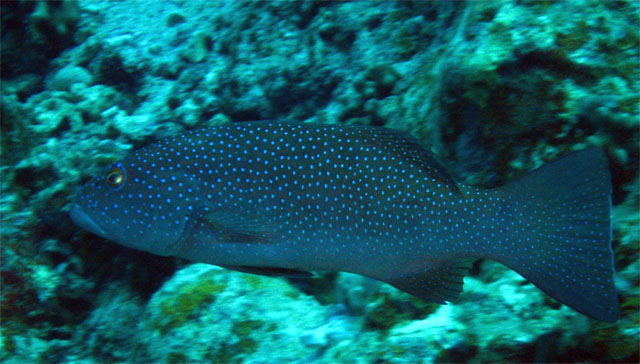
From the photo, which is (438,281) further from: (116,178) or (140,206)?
(116,178)

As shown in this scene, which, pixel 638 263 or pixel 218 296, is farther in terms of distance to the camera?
pixel 218 296

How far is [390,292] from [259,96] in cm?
284

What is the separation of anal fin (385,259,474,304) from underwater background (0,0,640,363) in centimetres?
39

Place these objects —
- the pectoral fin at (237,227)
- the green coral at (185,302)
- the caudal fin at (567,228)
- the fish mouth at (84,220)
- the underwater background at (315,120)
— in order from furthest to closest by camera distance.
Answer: the green coral at (185,302), the underwater background at (315,120), the fish mouth at (84,220), the pectoral fin at (237,227), the caudal fin at (567,228)

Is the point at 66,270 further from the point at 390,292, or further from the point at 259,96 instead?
the point at 390,292

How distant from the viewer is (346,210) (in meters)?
2.49

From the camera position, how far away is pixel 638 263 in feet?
8.25

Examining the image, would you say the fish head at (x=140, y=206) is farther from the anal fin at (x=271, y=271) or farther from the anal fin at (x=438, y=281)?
the anal fin at (x=438, y=281)

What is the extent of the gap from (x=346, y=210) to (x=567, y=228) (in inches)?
48.8

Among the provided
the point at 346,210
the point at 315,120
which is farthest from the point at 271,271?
the point at 315,120

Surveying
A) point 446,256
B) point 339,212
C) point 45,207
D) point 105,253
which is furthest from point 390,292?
point 45,207

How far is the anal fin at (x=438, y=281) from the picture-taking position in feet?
8.21

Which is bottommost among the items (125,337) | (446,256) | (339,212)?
(125,337)

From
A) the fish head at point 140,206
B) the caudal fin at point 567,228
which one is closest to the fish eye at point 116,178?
the fish head at point 140,206
